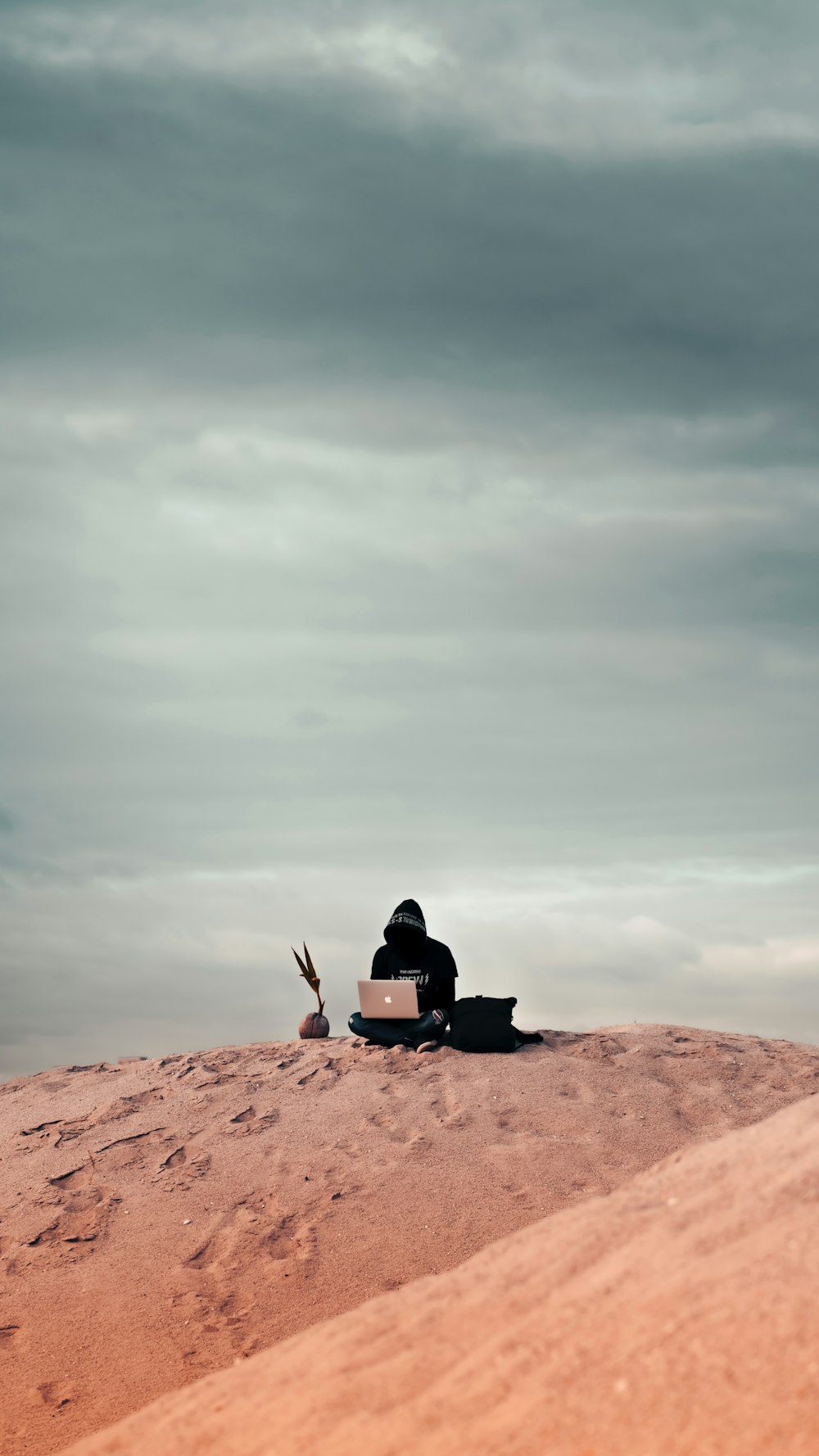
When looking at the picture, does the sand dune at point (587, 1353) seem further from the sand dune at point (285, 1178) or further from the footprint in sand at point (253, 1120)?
the footprint in sand at point (253, 1120)

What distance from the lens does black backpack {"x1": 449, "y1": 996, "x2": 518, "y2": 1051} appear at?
1069 cm

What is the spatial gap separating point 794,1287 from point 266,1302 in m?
4.47

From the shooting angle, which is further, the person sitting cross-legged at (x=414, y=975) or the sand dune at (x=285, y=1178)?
the person sitting cross-legged at (x=414, y=975)

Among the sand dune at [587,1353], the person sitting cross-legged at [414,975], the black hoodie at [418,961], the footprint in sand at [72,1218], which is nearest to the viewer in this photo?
the sand dune at [587,1353]

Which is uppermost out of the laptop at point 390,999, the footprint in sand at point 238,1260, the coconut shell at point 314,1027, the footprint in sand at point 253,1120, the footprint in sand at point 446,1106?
the laptop at point 390,999

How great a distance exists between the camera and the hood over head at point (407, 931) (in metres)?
11.5

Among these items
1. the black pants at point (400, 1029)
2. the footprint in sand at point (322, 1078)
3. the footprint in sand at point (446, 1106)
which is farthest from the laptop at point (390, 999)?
the footprint in sand at point (446, 1106)

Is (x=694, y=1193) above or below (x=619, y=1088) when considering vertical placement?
above

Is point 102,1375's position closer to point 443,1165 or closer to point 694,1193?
point 443,1165

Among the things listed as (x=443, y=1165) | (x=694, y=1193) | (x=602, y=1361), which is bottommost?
(x=443, y=1165)

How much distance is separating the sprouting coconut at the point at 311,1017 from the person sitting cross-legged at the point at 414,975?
3.13 feet

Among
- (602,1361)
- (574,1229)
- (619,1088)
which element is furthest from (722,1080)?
(602,1361)

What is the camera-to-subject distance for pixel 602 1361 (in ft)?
10.3

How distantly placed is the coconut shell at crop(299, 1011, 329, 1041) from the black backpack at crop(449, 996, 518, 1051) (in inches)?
73.5
